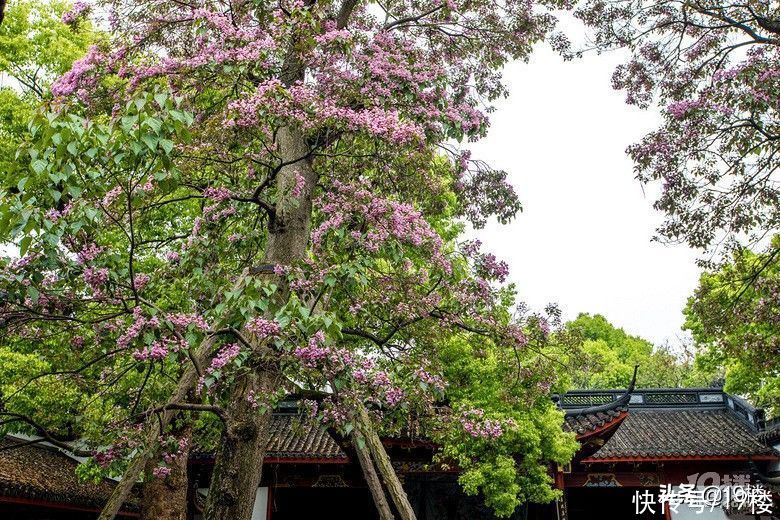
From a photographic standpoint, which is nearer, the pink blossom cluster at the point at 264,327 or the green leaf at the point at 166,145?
the green leaf at the point at 166,145

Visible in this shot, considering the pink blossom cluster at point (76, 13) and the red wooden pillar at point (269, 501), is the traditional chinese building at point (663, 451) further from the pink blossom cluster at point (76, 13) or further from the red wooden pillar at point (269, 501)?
the pink blossom cluster at point (76, 13)

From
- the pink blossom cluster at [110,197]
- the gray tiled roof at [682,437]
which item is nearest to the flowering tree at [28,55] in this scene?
the pink blossom cluster at [110,197]

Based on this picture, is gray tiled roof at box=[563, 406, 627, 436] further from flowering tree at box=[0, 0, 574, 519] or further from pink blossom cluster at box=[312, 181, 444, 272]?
pink blossom cluster at box=[312, 181, 444, 272]

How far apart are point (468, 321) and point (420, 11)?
14.0ft

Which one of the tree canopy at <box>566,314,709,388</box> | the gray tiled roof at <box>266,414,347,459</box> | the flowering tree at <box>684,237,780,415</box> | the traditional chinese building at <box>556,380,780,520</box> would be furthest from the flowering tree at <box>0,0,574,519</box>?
the tree canopy at <box>566,314,709,388</box>

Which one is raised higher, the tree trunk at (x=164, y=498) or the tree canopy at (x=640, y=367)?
the tree canopy at (x=640, y=367)

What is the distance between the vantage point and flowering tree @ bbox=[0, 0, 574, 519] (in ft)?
14.0

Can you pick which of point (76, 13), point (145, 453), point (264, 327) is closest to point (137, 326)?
point (264, 327)

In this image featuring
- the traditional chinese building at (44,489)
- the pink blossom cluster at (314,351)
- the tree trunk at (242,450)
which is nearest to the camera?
the pink blossom cluster at (314,351)

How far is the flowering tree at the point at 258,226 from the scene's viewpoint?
14.0 ft

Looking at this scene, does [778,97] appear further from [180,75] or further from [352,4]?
[180,75]

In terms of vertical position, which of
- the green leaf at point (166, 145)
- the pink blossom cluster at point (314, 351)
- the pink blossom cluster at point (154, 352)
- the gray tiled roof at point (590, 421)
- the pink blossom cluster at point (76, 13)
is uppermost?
the pink blossom cluster at point (76, 13)

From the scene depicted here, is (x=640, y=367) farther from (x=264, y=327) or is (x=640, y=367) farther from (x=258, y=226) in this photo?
(x=264, y=327)

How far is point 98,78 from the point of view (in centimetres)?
630
